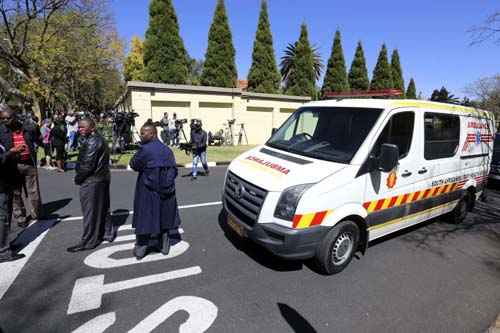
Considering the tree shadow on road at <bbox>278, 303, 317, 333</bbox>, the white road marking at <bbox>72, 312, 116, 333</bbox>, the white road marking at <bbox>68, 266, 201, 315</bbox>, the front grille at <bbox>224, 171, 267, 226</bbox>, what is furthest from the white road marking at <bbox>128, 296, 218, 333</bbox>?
the front grille at <bbox>224, 171, 267, 226</bbox>

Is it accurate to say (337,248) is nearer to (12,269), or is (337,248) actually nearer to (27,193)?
(12,269)

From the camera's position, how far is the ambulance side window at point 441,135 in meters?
4.28

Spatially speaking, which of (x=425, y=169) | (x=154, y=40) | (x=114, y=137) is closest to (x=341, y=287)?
(x=425, y=169)

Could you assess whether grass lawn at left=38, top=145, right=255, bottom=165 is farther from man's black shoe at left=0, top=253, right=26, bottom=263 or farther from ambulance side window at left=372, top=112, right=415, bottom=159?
ambulance side window at left=372, top=112, right=415, bottom=159

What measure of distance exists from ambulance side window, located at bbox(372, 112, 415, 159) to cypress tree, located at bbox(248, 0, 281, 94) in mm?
20694

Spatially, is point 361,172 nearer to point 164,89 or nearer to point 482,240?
point 482,240

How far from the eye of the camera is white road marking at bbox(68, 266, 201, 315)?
9.43 feet

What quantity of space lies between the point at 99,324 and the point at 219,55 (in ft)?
68.8

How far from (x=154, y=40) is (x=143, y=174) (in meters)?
18.2

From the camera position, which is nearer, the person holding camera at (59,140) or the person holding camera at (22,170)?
the person holding camera at (22,170)

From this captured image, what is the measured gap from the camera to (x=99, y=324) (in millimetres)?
2615

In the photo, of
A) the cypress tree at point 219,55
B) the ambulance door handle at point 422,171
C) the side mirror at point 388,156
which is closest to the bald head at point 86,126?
the side mirror at point 388,156

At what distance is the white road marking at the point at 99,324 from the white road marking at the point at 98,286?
194 millimetres

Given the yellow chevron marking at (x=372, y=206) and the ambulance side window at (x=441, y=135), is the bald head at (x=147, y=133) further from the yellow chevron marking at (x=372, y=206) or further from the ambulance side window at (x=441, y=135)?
the ambulance side window at (x=441, y=135)
